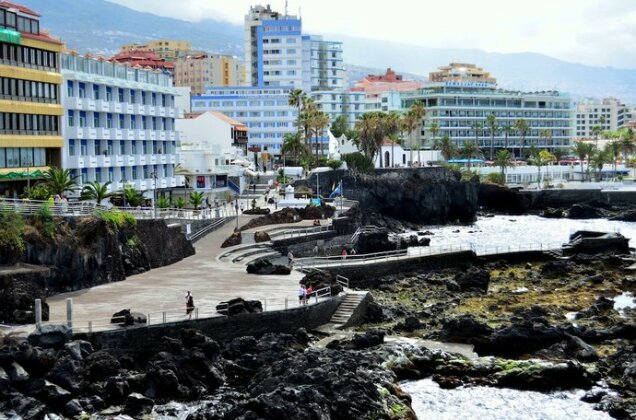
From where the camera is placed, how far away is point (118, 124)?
3056 inches

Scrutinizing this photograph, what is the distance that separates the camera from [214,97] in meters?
164

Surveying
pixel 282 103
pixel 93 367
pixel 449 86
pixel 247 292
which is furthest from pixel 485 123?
pixel 93 367

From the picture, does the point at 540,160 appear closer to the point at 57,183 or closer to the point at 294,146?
the point at 294,146

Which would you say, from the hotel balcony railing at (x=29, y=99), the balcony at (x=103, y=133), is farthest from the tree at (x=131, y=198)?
the balcony at (x=103, y=133)

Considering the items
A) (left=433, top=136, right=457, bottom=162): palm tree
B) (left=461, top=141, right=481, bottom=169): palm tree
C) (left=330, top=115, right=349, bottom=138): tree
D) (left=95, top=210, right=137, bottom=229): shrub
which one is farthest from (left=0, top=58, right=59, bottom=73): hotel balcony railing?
(left=433, top=136, right=457, bottom=162): palm tree

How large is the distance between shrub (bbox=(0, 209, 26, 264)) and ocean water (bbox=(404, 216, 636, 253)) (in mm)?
45785

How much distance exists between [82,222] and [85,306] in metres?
6.97

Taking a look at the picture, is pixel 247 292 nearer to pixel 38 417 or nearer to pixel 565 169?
pixel 38 417

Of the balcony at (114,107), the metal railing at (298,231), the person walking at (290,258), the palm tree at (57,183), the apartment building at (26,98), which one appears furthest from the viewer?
the balcony at (114,107)

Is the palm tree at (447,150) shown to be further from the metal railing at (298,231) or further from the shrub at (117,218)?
the shrub at (117,218)

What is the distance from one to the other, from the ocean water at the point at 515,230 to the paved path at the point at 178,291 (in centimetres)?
3194

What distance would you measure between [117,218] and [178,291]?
658 cm

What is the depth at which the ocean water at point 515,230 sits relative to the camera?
9631 cm

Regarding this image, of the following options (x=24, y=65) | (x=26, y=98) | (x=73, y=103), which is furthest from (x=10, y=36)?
(x=73, y=103)
